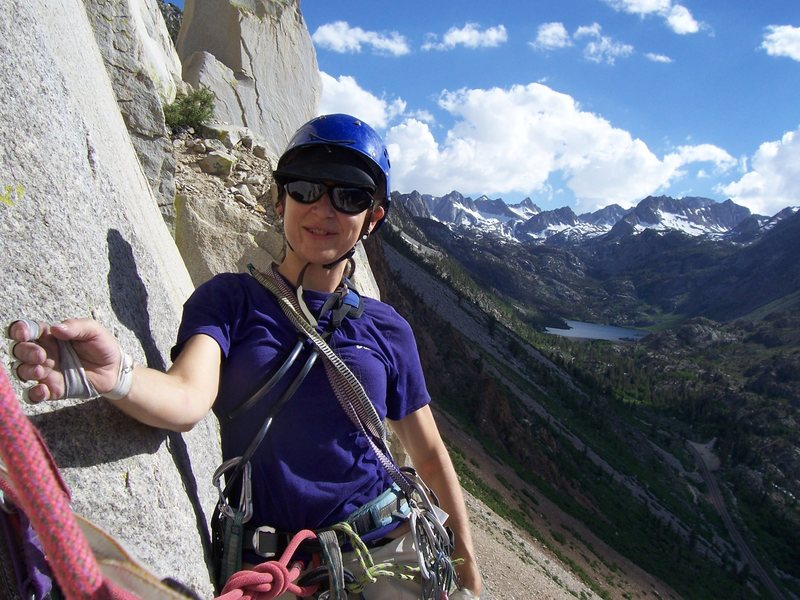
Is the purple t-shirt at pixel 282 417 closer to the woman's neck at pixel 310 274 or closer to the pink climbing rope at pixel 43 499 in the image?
the woman's neck at pixel 310 274

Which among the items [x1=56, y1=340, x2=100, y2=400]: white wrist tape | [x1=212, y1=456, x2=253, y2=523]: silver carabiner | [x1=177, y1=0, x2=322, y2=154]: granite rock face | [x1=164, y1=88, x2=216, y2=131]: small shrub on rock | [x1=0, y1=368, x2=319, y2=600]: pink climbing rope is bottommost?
[x1=212, y1=456, x2=253, y2=523]: silver carabiner

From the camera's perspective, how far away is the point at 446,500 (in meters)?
3.76

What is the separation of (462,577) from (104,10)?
8.83m

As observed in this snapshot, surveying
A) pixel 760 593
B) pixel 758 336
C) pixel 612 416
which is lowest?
pixel 760 593

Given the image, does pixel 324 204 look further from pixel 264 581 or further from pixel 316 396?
pixel 264 581

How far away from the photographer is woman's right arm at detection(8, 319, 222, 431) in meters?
1.61

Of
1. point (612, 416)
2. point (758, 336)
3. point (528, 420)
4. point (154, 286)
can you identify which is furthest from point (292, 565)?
point (758, 336)

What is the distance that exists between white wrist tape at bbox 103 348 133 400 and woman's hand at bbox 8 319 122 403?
0.06m

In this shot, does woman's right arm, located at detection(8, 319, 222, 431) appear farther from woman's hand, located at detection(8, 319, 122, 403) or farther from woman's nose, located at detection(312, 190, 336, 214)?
woman's nose, located at detection(312, 190, 336, 214)

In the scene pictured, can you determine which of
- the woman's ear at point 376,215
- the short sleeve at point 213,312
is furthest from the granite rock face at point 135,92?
the short sleeve at point 213,312

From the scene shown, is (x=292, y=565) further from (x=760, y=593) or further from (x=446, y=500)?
(x=760, y=593)

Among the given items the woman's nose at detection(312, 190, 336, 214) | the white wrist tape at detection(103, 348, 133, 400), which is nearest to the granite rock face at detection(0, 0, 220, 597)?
the white wrist tape at detection(103, 348, 133, 400)

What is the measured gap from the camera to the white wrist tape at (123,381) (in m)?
1.91

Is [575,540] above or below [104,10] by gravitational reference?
below
